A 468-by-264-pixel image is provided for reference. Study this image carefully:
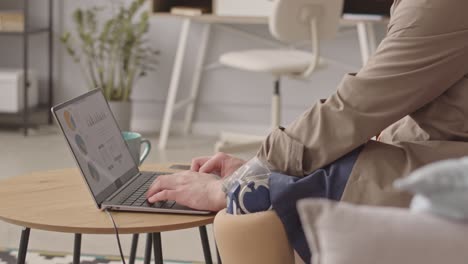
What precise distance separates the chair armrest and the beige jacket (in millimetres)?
110

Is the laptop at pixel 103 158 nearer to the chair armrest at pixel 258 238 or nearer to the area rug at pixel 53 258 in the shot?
the chair armrest at pixel 258 238

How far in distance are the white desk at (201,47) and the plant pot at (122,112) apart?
19cm

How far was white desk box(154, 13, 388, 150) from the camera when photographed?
156 inches

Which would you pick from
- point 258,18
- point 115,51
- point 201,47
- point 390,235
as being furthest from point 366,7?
point 390,235

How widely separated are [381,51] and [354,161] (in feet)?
0.58

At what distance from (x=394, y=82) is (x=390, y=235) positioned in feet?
2.22

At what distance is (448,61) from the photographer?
134 cm

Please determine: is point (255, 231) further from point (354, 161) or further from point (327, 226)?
point (327, 226)

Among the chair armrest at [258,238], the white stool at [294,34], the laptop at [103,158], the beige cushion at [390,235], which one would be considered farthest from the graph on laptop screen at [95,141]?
the white stool at [294,34]

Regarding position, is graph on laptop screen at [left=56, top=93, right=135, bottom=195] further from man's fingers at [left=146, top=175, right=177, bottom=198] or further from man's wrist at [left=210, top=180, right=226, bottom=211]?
man's wrist at [left=210, top=180, right=226, bottom=211]

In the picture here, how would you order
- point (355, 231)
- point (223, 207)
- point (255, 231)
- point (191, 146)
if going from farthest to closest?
point (191, 146)
point (223, 207)
point (255, 231)
point (355, 231)

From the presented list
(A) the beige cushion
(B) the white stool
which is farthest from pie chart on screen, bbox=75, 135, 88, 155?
(B) the white stool

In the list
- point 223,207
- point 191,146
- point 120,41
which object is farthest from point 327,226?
point 120,41

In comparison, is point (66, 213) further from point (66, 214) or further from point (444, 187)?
point (444, 187)
